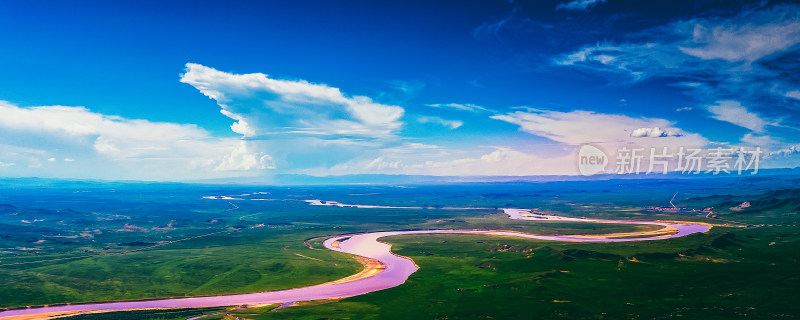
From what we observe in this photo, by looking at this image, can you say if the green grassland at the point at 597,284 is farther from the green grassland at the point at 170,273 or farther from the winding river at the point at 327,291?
the green grassland at the point at 170,273

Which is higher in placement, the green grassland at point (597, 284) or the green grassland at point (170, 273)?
the green grassland at point (597, 284)

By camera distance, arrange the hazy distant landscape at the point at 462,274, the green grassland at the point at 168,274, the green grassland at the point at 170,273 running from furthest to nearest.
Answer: the green grassland at the point at 170,273 → the green grassland at the point at 168,274 → the hazy distant landscape at the point at 462,274

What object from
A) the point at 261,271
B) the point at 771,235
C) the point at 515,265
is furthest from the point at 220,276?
the point at 771,235

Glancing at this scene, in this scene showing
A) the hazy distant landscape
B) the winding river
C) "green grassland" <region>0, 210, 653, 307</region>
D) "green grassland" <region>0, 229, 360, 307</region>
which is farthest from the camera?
"green grassland" <region>0, 210, 653, 307</region>

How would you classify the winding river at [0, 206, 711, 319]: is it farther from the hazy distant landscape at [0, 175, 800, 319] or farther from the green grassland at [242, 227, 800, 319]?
the green grassland at [242, 227, 800, 319]

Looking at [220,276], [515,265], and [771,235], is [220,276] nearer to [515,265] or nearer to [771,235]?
[515,265]

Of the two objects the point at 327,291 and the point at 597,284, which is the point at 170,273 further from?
the point at 597,284

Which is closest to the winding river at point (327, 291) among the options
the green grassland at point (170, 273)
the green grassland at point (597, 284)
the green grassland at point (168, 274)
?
the green grassland at point (170, 273)

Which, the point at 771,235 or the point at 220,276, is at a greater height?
the point at 771,235

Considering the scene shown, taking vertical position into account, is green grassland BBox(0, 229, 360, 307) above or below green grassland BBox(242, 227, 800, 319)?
below

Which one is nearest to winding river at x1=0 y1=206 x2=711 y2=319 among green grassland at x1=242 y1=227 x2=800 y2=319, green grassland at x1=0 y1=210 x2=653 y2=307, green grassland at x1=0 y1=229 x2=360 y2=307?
green grassland at x1=0 y1=210 x2=653 y2=307

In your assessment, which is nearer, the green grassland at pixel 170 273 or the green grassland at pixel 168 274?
the green grassland at pixel 168 274
